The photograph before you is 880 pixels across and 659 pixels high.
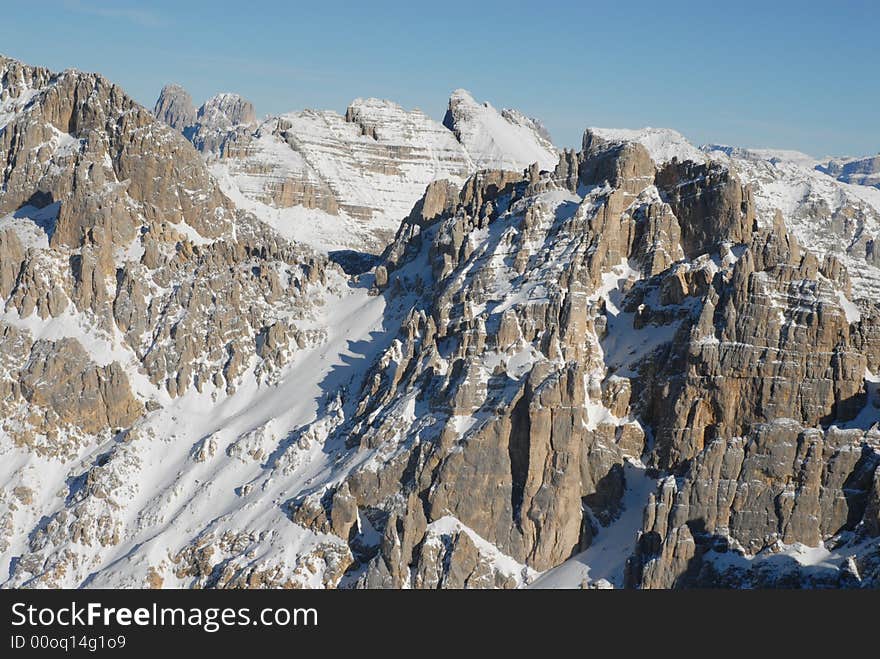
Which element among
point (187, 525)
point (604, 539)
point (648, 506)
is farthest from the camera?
point (187, 525)

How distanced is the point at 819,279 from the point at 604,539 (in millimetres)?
51560

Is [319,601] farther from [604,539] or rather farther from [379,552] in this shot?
[604,539]

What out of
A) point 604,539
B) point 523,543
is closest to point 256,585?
point 523,543

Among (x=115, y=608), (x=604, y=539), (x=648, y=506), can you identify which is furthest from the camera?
(x=604, y=539)

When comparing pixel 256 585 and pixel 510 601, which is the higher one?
pixel 510 601

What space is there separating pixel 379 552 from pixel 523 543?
21.6 m

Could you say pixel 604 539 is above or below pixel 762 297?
below

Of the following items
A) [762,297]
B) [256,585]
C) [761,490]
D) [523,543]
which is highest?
[762,297]

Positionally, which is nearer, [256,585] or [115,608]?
[115,608]

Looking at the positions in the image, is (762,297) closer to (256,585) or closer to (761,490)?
(761,490)

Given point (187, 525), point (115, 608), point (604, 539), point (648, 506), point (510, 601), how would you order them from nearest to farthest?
point (115, 608)
point (510, 601)
point (648, 506)
point (604, 539)
point (187, 525)

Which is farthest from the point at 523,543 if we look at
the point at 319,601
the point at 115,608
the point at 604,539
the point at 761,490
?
the point at 115,608

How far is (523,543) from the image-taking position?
17125cm

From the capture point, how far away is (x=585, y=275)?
19600 centimetres
